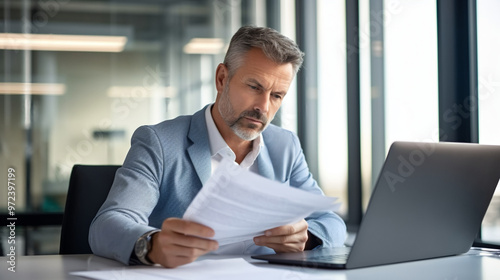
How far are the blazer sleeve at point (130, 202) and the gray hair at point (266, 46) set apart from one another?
1.21 feet

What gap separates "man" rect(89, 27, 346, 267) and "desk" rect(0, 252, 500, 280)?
0.21 ft

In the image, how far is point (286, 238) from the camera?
138cm

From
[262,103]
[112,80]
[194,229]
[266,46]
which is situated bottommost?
[194,229]

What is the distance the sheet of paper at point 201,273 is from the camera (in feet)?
3.67

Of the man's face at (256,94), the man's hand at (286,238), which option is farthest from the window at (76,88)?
the man's hand at (286,238)

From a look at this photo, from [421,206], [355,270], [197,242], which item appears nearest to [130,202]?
[197,242]

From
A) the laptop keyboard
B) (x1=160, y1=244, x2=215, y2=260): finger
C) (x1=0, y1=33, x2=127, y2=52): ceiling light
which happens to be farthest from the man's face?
(x1=0, y1=33, x2=127, y2=52): ceiling light

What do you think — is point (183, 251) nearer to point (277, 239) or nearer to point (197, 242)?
point (197, 242)

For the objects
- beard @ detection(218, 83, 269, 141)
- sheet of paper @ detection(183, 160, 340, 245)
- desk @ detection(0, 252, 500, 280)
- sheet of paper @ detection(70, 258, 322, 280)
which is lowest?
desk @ detection(0, 252, 500, 280)

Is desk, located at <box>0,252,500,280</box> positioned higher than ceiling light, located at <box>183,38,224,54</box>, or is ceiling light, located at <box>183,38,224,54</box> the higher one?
ceiling light, located at <box>183,38,224,54</box>

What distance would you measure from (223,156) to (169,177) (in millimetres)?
196

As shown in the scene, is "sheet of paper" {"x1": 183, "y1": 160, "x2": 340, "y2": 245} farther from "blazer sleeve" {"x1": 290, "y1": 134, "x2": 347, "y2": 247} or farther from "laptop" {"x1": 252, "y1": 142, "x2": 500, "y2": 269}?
"blazer sleeve" {"x1": 290, "y1": 134, "x2": 347, "y2": 247}

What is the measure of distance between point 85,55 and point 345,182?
2621 mm

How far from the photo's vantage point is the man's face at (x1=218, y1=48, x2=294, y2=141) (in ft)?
5.83
